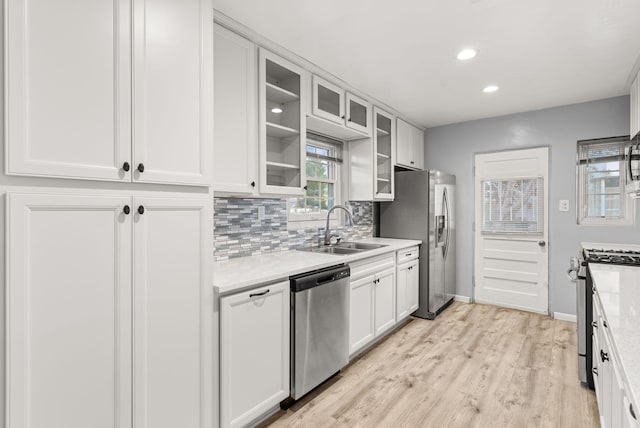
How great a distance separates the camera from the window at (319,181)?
3141mm

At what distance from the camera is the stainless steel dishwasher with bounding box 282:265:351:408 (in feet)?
6.82

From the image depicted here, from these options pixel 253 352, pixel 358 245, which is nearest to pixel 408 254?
pixel 358 245

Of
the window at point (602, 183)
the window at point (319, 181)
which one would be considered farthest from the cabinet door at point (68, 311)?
the window at point (602, 183)

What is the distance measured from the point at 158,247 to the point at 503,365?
2.78 meters

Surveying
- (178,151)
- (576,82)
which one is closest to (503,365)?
(576,82)

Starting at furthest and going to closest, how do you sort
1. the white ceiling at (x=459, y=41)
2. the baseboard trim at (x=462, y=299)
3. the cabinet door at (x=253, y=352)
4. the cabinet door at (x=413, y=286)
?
the baseboard trim at (x=462, y=299)
the cabinet door at (x=413, y=286)
the white ceiling at (x=459, y=41)
the cabinet door at (x=253, y=352)

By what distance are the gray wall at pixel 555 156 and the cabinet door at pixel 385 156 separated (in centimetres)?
119

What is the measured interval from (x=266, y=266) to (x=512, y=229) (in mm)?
3372

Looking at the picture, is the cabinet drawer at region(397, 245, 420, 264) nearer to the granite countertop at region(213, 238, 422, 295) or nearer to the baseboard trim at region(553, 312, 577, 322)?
the granite countertop at region(213, 238, 422, 295)

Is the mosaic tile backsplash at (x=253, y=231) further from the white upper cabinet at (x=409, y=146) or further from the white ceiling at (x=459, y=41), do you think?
the white upper cabinet at (x=409, y=146)

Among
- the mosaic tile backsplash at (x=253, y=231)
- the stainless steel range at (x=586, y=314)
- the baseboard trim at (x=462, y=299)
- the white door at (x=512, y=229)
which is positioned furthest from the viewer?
the baseboard trim at (x=462, y=299)

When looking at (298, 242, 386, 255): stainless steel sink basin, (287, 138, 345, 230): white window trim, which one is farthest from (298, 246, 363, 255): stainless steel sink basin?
(287, 138, 345, 230): white window trim

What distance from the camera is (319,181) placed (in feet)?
11.0

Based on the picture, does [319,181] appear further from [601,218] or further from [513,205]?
[601,218]
